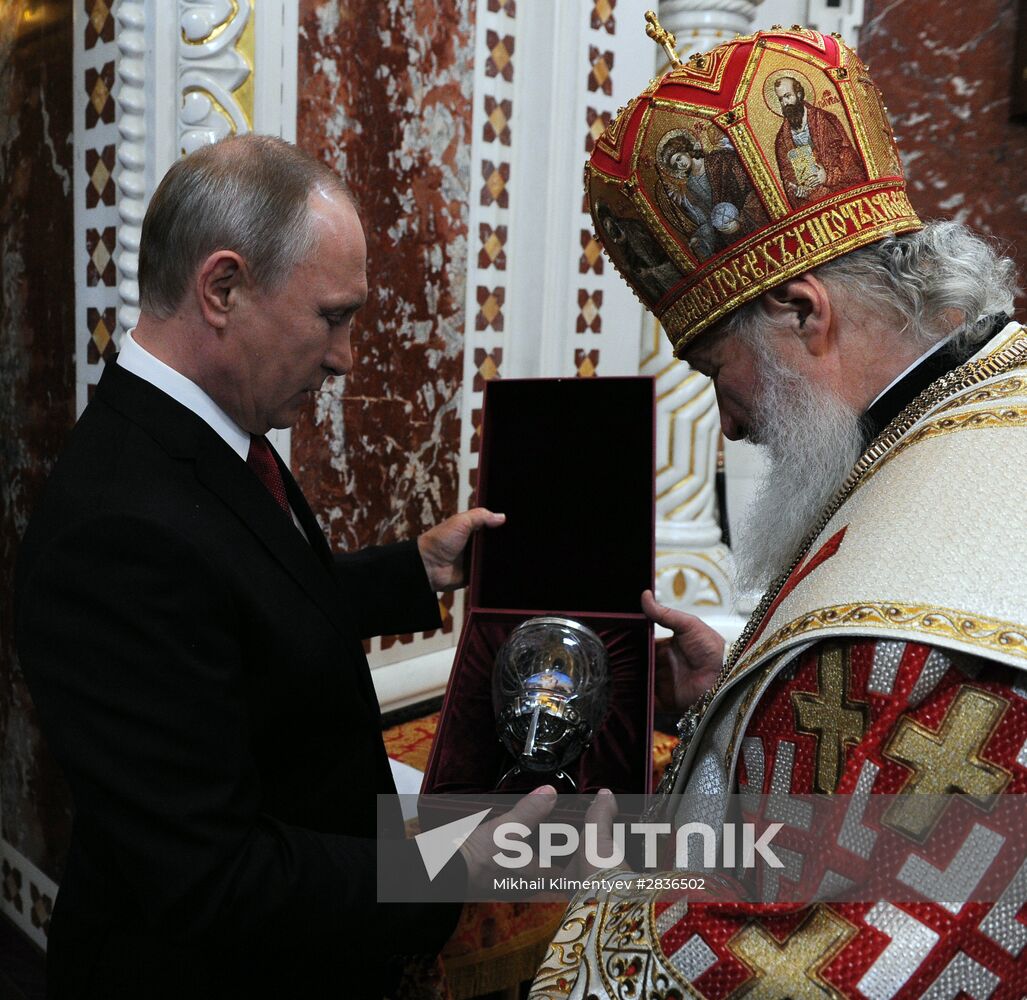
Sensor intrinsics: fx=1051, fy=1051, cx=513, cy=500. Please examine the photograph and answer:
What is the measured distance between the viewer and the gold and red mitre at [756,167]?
173 cm

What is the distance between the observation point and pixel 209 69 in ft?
8.27

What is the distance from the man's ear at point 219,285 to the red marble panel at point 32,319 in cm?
134

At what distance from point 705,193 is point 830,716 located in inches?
36.8

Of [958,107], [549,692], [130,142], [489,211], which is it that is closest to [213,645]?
[549,692]

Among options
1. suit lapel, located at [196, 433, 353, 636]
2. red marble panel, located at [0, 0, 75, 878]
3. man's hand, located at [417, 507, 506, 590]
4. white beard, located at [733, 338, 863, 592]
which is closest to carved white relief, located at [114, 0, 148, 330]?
red marble panel, located at [0, 0, 75, 878]

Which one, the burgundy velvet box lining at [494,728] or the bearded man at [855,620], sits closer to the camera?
the bearded man at [855,620]

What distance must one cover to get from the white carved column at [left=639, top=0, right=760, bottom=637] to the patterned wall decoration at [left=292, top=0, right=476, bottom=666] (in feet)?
2.55

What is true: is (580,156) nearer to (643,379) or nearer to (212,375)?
(643,379)

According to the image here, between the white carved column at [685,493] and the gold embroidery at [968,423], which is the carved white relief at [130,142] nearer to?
the gold embroidery at [968,423]

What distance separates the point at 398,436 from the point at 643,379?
1060mm

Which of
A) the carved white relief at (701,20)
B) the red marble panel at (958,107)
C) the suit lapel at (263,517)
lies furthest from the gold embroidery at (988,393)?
the carved white relief at (701,20)

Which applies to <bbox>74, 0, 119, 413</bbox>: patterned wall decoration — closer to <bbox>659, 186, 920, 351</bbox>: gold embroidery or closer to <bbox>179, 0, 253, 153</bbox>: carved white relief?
<bbox>179, 0, 253, 153</bbox>: carved white relief

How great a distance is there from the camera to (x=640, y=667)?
2.42 m

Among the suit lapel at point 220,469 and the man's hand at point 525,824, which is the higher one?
the suit lapel at point 220,469
